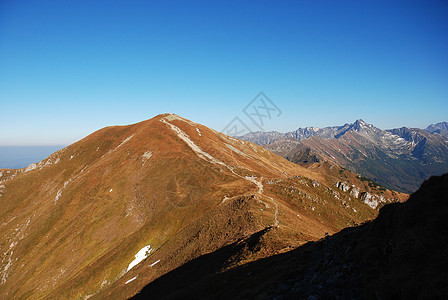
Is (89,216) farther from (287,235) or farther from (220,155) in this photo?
(287,235)

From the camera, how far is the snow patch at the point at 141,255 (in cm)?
6018

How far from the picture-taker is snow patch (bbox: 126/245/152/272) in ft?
197

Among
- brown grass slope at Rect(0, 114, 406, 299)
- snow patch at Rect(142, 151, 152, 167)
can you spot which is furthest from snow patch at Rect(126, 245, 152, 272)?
snow patch at Rect(142, 151, 152, 167)

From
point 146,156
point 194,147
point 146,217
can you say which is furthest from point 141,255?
point 194,147

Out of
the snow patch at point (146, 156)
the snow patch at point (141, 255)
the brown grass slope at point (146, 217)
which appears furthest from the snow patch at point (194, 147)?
the snow patch at point (141, 255)

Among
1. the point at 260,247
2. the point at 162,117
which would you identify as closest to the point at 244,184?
the point at 260,247

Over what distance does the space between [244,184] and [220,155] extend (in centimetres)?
3803

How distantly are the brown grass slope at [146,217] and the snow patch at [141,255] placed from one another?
127 centimetres

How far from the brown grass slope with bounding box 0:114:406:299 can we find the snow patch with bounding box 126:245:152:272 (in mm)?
1266

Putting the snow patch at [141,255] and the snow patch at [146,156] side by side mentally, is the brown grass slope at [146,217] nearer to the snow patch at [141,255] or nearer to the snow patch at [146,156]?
the snow patch at [146,156]

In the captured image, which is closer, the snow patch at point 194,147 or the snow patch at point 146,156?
the snow patch at point 194,147

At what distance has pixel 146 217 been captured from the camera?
249 ft

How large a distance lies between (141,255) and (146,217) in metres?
15.8

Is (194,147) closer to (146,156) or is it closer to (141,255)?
(146,156)
